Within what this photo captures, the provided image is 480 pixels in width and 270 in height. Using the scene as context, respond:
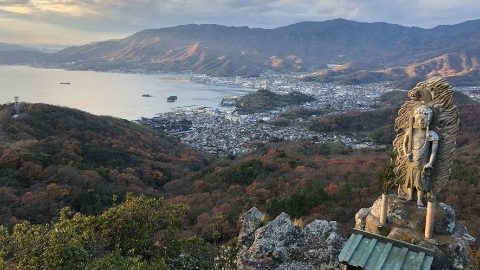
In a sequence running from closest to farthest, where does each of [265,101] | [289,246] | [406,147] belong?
1. [406,147]
2. [289,246]
3. [265,101]

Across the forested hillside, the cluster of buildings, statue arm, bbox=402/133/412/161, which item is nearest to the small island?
the cluster of buildings

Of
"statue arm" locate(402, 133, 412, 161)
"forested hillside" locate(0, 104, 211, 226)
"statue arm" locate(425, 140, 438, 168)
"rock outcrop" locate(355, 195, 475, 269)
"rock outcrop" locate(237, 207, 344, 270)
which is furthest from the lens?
"forested hillside" locate(0, 104, 211, 226)

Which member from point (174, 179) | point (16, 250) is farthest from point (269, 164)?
point (16, 250)

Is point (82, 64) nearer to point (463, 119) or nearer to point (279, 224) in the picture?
point (463, 119)

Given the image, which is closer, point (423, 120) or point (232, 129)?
point (423, 120)

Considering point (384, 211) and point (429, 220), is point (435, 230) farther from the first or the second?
point (384, 211)

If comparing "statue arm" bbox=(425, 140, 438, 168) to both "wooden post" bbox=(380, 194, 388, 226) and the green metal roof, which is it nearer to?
"wooden post" bbox=(380, 194, 388, 226)

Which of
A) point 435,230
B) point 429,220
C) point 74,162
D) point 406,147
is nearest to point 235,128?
point 74,162
